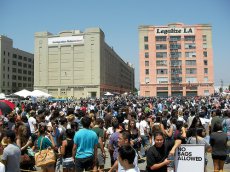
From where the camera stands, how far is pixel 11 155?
17.4 feet

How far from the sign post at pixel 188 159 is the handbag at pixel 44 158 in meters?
2.73

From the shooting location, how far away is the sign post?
5.02 m

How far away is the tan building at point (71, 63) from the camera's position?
91438 millimetres

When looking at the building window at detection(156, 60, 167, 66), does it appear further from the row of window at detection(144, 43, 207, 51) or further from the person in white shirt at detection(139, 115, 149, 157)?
the person in white shirt at detection(139, 115, 149, 157)

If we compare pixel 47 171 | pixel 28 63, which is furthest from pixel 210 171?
pixel 28 63

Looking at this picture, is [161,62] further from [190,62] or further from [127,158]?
[127,158]

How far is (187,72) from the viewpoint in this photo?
291 ft

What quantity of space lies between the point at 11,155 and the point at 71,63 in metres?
90.5

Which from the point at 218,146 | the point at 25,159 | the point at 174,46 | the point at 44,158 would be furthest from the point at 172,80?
the point at 44,158

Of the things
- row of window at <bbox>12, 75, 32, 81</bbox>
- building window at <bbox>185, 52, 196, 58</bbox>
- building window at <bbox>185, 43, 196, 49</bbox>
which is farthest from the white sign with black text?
building window at <bbox>185, 52, 196, 58</bbox>

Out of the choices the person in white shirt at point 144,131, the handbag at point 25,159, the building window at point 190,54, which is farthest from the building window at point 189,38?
the handbag at point 25,159

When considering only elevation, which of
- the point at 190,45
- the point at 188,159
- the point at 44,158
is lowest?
the point at 44,158

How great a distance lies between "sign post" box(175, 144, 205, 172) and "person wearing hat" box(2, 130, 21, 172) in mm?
2812

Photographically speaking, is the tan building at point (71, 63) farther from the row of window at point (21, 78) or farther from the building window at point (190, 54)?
the building window at point (190, 54)
